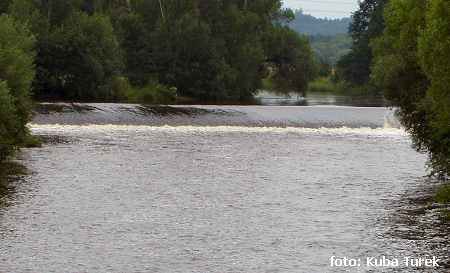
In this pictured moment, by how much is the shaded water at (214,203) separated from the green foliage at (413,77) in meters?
1.77

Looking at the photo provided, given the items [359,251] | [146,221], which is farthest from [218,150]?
[359,251]

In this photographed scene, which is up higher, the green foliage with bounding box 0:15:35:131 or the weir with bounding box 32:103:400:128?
the green foliage with bounding box 0:15:35:131

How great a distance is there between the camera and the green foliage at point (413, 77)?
21891 mm

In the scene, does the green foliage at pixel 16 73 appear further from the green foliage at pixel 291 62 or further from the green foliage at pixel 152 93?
the green foliage at pixel 291 62

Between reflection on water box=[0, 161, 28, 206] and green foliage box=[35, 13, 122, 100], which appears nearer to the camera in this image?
reflection on water box=[0, 161, 28, 206]

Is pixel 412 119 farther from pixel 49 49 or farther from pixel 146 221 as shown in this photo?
pixel 49 49

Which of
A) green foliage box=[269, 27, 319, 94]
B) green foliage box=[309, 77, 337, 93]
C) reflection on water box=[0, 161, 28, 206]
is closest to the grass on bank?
reflection on water box=[0, 161, 28, 206]

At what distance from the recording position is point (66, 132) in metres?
40.2

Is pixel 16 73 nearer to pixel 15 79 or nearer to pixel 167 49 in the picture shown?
pixel 15 79

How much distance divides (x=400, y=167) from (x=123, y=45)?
46.9m

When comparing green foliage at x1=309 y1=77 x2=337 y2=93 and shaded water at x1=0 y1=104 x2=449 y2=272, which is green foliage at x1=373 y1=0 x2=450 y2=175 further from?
green foliage at x1=309 y1=77 x2=337 y2=93

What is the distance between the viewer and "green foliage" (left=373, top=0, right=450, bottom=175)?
71.8 feet

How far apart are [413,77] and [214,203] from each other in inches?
385

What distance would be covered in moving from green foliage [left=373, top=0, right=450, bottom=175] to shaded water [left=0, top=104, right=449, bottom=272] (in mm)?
1767
